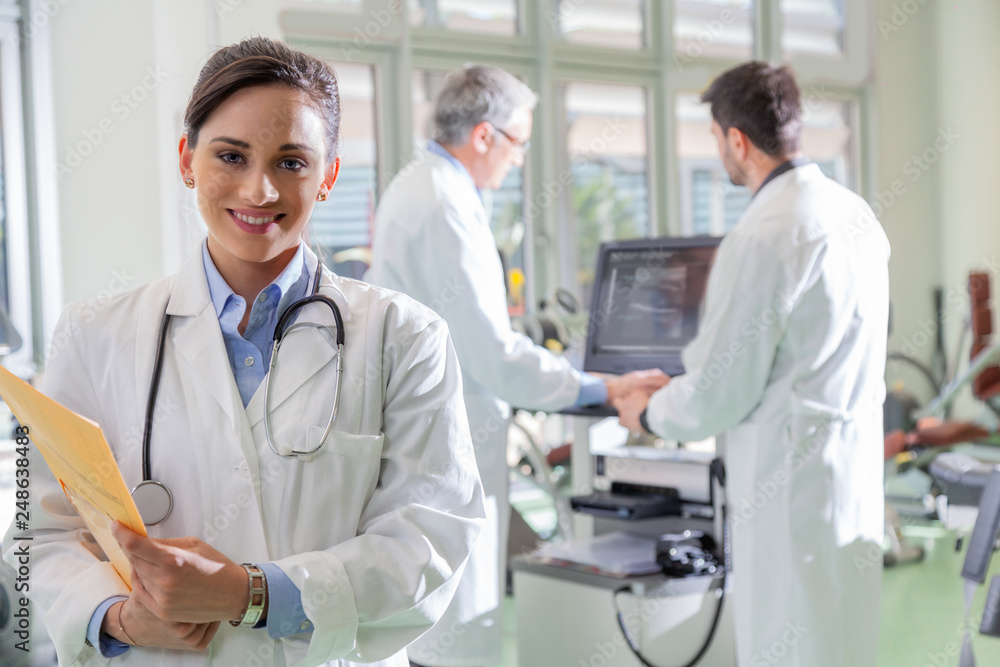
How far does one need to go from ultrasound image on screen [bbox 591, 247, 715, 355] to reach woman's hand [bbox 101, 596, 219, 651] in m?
1.77

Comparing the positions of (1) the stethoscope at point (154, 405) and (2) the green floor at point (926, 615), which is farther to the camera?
(2) the green floor at point (926, 615)

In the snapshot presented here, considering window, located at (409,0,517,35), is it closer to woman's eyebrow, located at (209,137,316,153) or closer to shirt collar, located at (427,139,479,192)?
shirt collar, located at (427,139,479,192)

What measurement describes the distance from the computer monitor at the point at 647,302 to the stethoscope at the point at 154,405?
1.57 metres

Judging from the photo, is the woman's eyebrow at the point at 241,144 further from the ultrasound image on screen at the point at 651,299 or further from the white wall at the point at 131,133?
the white wall at the point at 131,133

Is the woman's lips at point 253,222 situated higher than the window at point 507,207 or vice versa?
the window at point 507,207

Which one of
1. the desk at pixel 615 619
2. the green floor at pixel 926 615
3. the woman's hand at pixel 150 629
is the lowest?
the green floor at pixel 926 615

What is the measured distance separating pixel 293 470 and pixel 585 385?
1.46 metres

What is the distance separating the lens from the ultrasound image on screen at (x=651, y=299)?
2.52 m

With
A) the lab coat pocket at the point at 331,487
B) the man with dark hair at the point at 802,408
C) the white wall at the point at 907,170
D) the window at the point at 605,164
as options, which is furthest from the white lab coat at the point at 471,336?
the white wall at the point at 907,170

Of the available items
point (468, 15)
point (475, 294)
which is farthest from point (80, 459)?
point (468, 15)

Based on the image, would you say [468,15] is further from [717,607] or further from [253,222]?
[253,222]

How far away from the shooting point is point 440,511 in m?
0.99

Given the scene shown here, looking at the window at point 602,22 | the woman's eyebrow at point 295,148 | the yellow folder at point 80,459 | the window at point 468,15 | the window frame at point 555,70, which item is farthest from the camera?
the window at point 602,22

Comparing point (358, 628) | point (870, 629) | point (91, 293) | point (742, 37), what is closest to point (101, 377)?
point (358, 628)
